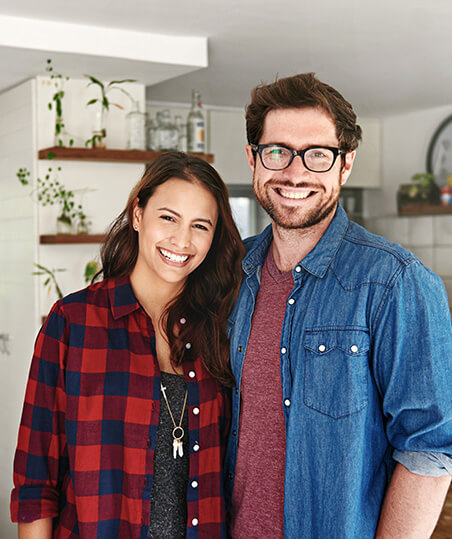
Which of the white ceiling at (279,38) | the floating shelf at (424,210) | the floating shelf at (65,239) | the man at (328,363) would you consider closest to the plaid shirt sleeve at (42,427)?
the man at (328,363)

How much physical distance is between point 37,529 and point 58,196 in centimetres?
193

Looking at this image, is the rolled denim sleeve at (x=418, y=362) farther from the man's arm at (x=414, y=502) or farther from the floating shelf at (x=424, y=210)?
the floating shelf at (x=424, y=210)

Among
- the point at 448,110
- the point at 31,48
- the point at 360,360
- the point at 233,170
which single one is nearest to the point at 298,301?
the point at 360,360

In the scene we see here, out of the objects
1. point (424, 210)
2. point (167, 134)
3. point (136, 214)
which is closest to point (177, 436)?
point (136, 214)

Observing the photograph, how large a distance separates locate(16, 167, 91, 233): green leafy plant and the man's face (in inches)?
75.9

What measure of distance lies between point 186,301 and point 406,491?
2.13 feet

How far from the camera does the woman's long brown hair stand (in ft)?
5.25

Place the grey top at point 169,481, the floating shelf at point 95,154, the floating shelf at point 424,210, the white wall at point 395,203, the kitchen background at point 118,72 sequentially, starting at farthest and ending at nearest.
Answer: the white wall at point 395,203 < the floating shelf at point 424,210 < the floating shelf at point 95,154 < the kitchen background at point 118,72 < the grey top at point 169,481

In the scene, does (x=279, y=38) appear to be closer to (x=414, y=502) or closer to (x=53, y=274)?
(x=53, y=274)

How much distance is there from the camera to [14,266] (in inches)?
138

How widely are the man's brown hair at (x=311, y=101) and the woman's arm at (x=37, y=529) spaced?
0.95 metres

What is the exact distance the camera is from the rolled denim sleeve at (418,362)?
1.28 meters

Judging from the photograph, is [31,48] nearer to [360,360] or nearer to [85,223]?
[85,223]

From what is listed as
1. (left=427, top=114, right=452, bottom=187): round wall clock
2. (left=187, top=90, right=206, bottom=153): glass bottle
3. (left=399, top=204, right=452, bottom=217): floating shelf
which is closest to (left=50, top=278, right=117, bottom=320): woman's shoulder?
(left=187, top=90, right=206, bottom=153): glass bottle
